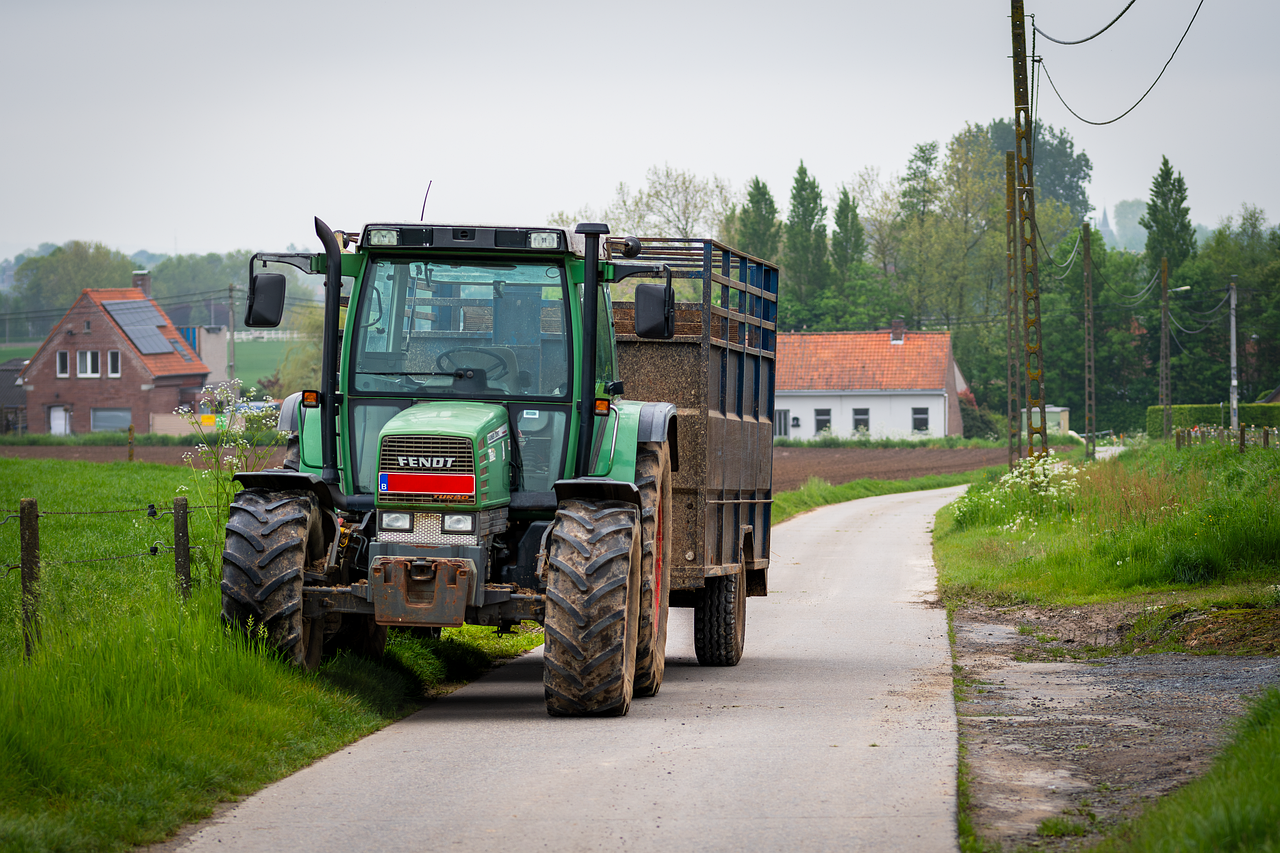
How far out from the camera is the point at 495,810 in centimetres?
675

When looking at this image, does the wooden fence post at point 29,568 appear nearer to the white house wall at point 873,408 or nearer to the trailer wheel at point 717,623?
the trailer wheel at point 717,623

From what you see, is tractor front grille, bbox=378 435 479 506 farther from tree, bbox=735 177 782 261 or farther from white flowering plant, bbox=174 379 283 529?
tree, bbox=735 177 782 261

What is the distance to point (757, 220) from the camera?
3287 inches

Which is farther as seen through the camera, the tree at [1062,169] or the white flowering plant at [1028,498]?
the tree at [1062,169]

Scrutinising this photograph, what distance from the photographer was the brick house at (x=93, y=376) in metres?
78.8

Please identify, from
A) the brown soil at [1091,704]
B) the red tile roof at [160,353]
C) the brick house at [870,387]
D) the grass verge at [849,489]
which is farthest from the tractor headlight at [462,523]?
the red tile roof at [160,353]

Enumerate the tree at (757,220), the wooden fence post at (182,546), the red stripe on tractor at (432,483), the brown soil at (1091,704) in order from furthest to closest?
1. the tree at (757,220)
2. the wooden fence post at (182,546)
3. the red stripe on tractor at (432,483)
4. the brown soil at (1091,704)

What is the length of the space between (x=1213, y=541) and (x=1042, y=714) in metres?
8.06

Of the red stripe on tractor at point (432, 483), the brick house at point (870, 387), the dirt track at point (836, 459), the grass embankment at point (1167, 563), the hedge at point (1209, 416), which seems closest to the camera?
the grass embankment at point (1167, 563)

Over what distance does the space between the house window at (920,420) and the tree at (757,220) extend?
12418mm

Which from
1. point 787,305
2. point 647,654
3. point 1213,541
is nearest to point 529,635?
point 647,654

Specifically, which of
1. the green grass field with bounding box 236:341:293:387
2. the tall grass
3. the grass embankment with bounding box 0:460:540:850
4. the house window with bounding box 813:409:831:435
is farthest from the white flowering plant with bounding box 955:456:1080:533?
the green grass field with bounding box 236:341:293:387

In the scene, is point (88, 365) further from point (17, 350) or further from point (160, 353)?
point (17, 350)

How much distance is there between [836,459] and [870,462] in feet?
9.03
